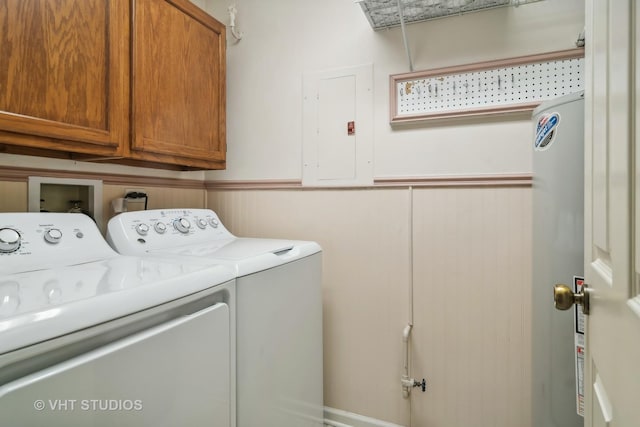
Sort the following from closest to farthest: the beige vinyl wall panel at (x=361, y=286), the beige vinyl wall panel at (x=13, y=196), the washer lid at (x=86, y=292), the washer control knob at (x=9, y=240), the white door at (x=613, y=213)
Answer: the white door at (x=613, y=213)
the washer lid at (x=86, y=292)
the washer control knob at (x=9, y=240)
the beige vinyl wall panel at (x=13, y=196)
the beige vinyl wall panel at (x=361, y=286)

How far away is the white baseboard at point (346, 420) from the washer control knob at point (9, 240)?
60.4 inches

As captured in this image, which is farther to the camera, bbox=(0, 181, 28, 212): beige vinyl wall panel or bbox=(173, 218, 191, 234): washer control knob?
bbox=(173, 218, 191, 234): washer control knob

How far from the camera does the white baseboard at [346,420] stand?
68.0 inches

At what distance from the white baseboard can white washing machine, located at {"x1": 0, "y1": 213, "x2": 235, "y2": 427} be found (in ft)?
3.11

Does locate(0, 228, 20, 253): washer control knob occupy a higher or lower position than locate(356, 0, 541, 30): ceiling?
lower

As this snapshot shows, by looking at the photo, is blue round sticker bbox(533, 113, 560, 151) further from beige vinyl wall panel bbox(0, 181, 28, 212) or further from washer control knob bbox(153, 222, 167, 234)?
beige vinyl wall panel bbox(0, 181, 28, 212)

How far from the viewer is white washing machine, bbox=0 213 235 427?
61cm

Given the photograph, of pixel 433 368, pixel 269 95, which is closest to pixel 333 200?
pixel 269 95

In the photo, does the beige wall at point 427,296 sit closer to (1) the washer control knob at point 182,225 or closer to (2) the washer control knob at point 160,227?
(1) the washer control knob at point 182,225

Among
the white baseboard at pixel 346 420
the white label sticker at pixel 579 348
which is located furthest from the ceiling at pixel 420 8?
the white baseboard at pixel 346 420

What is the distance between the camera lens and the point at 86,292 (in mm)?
744

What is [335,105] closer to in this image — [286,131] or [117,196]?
[286,131]

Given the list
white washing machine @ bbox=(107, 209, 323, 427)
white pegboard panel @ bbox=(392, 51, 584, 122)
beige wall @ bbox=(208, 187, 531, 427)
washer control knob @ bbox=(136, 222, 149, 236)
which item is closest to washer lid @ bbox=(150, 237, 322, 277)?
white washing machine @ bbox=(107, 209, 323, 427)

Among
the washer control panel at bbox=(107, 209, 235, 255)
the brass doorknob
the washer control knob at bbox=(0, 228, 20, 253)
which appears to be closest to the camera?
the brass doorknob
